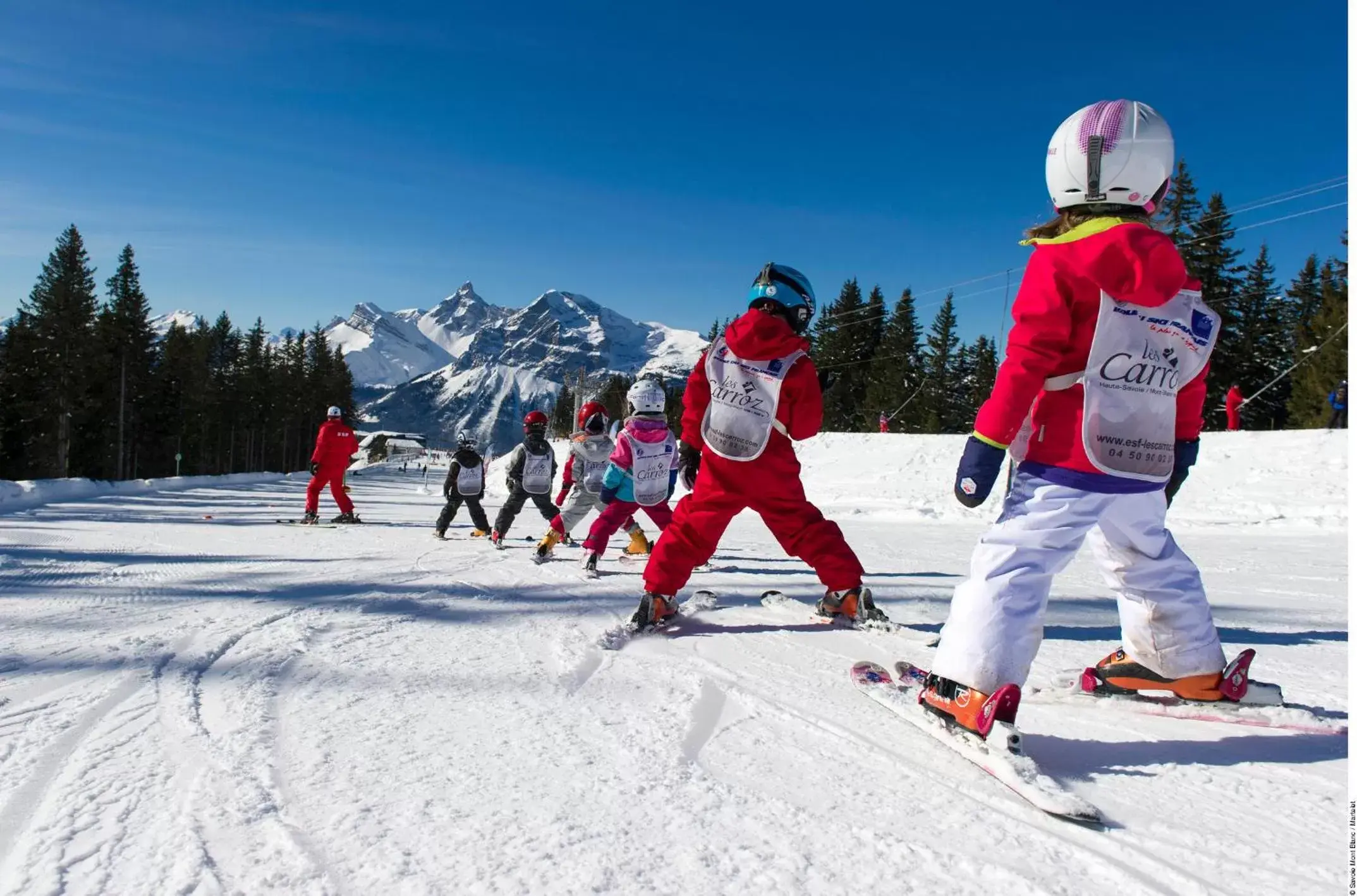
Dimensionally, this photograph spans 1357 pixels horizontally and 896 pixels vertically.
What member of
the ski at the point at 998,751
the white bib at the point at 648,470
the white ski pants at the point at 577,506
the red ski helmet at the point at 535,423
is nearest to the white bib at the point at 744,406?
the ski at the point at 998,751

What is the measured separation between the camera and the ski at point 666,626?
338 centimetres

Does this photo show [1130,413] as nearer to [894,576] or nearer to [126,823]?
[126,823]

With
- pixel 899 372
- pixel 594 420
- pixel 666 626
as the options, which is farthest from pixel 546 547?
pixel 899 372

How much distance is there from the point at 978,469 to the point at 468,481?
878cm

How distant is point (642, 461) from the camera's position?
21.8ft

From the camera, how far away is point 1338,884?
4.91 ft

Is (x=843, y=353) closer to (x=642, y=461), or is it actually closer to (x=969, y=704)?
(x=642, y=461)

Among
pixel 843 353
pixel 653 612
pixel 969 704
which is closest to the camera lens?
pixel 969 704

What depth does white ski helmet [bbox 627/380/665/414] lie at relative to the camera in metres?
6.73

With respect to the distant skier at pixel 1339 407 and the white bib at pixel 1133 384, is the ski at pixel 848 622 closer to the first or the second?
the white bib at pixel 1133 384

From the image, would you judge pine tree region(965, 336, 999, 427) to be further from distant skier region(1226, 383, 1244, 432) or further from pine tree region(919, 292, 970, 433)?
distant skier region(1226, 383, 1244, 432)

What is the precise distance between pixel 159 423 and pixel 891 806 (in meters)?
59.3

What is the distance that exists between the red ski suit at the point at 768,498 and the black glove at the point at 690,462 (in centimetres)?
18

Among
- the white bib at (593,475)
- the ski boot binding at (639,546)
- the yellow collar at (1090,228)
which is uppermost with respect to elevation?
the yellow collar at (1090,228)
